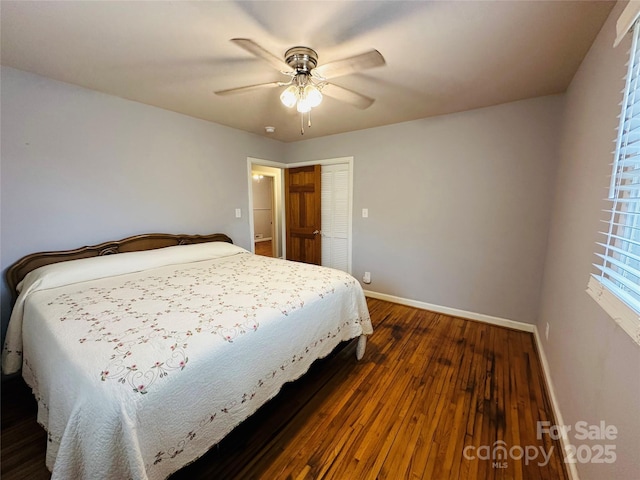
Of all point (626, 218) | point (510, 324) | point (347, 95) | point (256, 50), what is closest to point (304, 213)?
point (347, 95)

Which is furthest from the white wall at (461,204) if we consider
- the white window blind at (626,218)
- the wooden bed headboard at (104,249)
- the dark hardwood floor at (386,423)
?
the wooden bed headboard at (104,249)

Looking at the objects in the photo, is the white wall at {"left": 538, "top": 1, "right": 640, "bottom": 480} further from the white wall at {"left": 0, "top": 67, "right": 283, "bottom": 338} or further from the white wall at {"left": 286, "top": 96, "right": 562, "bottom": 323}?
the white wall at {"left": 0, "top": 67, "right": 283, "bottom": 338}

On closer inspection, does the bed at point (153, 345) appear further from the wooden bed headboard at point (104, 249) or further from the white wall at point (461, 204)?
the white wall at point (461, 204)

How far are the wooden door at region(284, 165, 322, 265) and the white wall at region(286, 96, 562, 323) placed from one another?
63 cm

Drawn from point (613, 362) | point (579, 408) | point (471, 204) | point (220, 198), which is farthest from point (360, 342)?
point (220, 198)

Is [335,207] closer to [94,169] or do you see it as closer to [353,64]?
[353,64]

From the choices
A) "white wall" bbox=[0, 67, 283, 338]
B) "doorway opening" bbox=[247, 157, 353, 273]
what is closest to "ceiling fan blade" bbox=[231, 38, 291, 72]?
"white wall" bbox=[0, 67, 283, 338]

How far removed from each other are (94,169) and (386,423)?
3109 mm

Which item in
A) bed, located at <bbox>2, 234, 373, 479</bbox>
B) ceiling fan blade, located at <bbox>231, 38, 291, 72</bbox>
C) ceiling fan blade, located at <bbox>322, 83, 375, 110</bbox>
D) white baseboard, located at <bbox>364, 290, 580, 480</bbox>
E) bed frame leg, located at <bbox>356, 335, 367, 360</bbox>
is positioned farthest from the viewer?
bed frame leg, located at <bbox>356, 335, 367, 360</bbox>

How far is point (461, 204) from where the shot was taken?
9.35 ft

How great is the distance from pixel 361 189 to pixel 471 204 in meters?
1.37

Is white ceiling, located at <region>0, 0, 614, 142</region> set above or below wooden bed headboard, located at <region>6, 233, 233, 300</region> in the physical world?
above

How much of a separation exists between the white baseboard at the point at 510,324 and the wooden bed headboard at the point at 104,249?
251 centimetres

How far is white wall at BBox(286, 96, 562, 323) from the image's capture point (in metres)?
2.47
